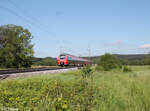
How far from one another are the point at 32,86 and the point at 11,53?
26.5m

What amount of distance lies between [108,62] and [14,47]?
67.5 feet

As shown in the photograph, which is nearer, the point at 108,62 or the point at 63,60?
the point at 108,62

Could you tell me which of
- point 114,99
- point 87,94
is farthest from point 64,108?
point 114,99

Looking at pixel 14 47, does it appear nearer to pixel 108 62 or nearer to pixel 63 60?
pixel 63 60

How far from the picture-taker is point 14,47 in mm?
30844

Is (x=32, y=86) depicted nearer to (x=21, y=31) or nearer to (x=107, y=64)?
(x=107, y=64)

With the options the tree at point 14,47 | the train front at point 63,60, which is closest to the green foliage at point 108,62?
the train front at point 63,60

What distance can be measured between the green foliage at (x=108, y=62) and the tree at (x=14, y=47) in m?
16.9

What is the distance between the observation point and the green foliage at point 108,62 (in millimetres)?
27669

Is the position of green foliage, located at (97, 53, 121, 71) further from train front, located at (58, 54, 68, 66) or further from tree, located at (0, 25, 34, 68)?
tree, located at (0, 25, 34, 68)

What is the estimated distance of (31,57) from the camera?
34000 millimetres

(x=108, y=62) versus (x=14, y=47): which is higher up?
(x=14, y=47)

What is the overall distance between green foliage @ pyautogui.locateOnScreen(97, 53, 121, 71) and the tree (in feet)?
55.4

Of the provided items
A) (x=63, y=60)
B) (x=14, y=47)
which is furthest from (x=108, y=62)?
(x=14, y=47)
